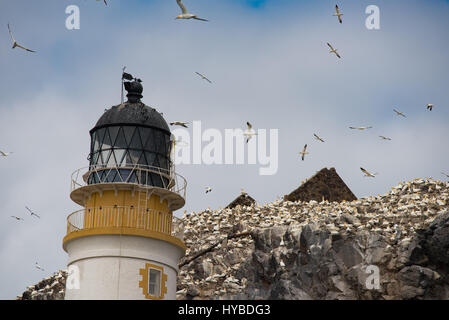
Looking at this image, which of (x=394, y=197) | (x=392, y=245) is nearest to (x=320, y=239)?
(x=392, y=245)

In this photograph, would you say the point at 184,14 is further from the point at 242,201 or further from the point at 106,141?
the point at 242,201

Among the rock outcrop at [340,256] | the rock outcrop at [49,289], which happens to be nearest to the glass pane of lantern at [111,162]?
the rock outcrop at [340,256]

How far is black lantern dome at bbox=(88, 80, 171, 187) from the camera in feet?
107

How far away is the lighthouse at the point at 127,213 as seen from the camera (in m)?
31.1

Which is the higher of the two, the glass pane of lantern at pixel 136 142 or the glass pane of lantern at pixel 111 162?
the glass pane of lantern at pixel 136 142

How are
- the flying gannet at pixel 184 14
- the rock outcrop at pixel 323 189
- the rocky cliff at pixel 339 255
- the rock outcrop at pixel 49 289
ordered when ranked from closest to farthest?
the flying gannet at pixel 184 14, the rocky cliff at pixel 339 255, the rock outcrop at pixel 49 289, the rock outcrop at pixel 323 189

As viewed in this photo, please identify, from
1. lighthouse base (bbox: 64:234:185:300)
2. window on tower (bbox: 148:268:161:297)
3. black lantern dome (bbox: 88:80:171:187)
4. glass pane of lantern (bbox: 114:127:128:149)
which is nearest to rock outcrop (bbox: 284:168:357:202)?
black lantern dome (bbox: 88:80:171:187)

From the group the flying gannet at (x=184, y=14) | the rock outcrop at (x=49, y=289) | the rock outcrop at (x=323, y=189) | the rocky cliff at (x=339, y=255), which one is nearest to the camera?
the flying gannet at (x=184, y=14)

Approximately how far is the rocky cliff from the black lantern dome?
1223 centimetres

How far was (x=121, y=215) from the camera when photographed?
31922 millimetres

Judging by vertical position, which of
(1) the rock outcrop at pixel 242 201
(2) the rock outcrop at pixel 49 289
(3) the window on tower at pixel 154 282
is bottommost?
(3) the window on tower at pixel 154 282

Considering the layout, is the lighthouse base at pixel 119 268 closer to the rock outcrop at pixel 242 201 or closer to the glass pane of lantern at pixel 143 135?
the glass pane of lantern at pixel 143 135
